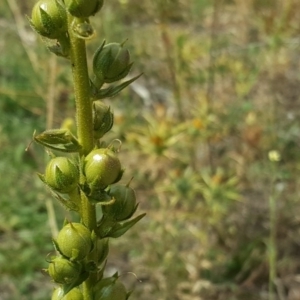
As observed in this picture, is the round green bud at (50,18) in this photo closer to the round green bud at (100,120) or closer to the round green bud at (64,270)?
the round green bud at (100,120)

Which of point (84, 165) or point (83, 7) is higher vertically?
point (83, 7)

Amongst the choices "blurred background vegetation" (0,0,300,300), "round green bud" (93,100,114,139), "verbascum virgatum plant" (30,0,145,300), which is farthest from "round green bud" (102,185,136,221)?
"blurred background vegetation" (0,0,300,300)

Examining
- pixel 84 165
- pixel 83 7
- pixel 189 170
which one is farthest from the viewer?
pixel 189 170

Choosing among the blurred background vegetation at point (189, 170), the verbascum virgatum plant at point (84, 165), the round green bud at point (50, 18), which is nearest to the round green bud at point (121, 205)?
the verbascum virgatum plant at point (84, 165)

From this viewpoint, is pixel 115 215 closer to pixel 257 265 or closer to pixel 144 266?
pixel 144 266

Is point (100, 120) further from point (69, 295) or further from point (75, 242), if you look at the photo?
point (69, 295)

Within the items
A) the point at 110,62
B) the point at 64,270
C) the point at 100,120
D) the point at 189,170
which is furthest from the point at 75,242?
the point at 189,170

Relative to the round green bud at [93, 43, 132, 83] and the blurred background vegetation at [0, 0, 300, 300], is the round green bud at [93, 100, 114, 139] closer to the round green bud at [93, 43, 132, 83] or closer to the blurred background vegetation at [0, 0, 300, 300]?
the round green bud at [93, 43, 132, 83]
